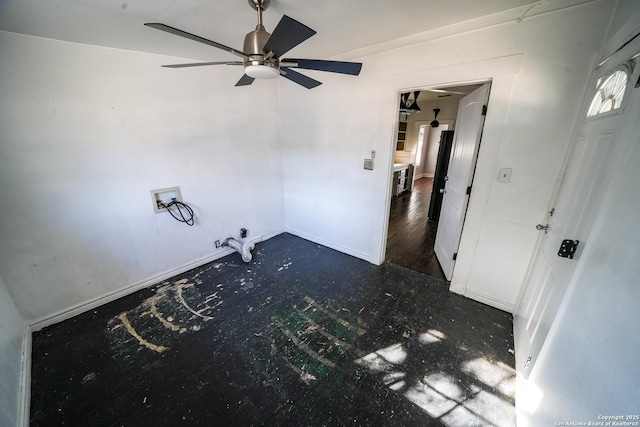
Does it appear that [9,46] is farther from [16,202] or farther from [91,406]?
[91,406]

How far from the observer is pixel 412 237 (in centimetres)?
370

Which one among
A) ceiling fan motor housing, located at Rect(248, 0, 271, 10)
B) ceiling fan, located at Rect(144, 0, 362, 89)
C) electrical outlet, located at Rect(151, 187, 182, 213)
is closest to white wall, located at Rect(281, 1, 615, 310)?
ceiling fan, located at Rect(144, 0, 362, 89)

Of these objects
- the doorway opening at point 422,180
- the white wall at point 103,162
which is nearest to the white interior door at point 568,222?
the doorway opening at point 422,180

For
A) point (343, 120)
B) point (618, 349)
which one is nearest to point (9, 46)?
point (343, 120)

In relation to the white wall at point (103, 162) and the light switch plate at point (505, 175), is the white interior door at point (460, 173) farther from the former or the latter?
the white wall at point (103, 162)

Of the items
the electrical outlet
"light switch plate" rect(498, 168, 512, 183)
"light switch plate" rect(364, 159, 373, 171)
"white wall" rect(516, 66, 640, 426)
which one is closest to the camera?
"white wall" rect(516, 66, 640, 426)

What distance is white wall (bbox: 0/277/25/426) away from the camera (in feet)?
3.92

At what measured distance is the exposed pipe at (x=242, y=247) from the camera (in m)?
2.94

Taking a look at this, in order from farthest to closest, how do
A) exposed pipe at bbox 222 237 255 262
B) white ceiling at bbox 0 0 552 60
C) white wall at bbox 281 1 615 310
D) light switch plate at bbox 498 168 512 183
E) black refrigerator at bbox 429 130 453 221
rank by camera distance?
1. black refrigerator at bbox 429 130 453 221
2. exposed pipe at bbox 222 237 255 262
3. light switch plate at bbox 498 168 512 183
4. white wall at bbox 281 1 615 310
5. white ceiling at bbox 0 0 552 60

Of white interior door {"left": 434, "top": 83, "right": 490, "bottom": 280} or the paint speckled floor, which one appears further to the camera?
white interior door {"left": 434, "top": 83, "right": 490, "bottom": 280}

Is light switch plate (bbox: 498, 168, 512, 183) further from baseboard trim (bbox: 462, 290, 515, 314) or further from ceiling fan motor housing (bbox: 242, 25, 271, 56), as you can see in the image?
ceiling fan motor housing (bbox: 242, 25, 271, 56)

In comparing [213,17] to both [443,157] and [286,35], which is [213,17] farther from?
[443,157]

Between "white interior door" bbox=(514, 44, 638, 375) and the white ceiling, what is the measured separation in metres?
1.04

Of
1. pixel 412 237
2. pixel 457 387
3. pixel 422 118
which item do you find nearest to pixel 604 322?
pixel 457 387
